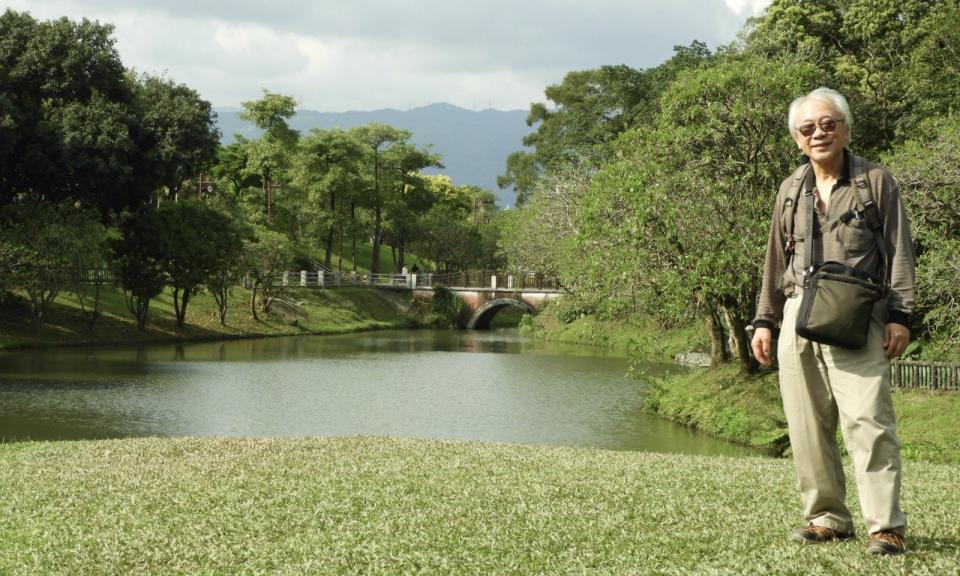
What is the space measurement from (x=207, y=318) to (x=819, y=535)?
49.4m

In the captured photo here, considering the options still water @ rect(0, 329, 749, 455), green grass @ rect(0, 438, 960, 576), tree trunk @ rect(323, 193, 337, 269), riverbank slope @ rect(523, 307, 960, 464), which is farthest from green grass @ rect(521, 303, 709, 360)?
green grass @ rect(0, 438, 960, 576)

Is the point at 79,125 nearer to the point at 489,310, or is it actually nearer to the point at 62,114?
the point at 62,114

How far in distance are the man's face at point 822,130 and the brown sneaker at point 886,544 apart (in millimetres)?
2071

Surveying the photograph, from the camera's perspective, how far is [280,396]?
88.4 ft

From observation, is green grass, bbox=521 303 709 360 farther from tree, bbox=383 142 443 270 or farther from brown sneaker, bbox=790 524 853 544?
brown sneaker, bbox=790 524 853 544

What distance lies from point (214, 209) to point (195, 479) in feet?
141

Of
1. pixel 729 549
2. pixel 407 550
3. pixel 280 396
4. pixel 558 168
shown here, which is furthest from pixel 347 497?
pixel 558 168

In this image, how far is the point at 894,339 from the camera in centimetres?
548

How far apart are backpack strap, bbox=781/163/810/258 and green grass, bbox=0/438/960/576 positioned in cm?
173

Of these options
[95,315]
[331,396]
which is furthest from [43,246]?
[331,396]

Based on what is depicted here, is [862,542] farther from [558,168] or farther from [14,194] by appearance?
[558,168]

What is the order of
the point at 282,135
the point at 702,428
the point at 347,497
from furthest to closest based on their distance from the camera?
the point at 282,135, the point at 702,428, the point at 347,497

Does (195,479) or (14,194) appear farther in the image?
(14,194)

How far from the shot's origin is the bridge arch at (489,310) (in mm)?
67000
